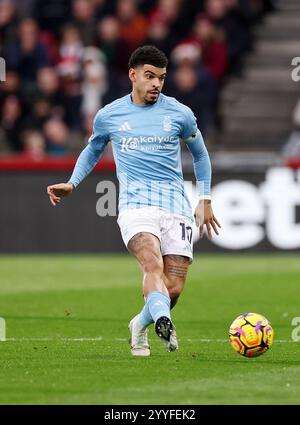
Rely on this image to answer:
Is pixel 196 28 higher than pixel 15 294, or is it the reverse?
pixel 196 28

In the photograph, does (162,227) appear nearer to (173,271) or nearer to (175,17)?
(173,271)

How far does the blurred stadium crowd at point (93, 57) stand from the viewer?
2231 centimetres

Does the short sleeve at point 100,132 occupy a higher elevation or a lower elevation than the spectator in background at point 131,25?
lower

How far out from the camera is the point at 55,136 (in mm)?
21969

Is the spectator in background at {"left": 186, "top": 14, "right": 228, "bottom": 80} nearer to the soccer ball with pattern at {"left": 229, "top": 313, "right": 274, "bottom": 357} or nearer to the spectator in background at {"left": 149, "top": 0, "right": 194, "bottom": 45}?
the spectator in background at {"left": 149, "top": 0, "right": 194, "bottom": 45}

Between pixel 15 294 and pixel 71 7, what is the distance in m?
10.5

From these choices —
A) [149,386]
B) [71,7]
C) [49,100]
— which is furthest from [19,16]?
[149,386]

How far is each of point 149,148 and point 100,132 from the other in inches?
17.5

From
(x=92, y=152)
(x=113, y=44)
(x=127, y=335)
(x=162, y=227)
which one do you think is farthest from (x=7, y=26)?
(x=162, y=227)

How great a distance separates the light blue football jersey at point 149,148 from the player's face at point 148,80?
13cm

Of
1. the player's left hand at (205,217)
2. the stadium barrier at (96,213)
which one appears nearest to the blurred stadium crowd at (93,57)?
the stadium barrier at (96,213)

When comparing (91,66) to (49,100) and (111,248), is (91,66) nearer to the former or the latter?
(49,100)

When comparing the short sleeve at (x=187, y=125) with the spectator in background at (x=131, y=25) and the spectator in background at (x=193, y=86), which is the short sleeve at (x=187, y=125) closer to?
the spectator in background at (x=193, y=86)

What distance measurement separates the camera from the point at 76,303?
47.4 feet
